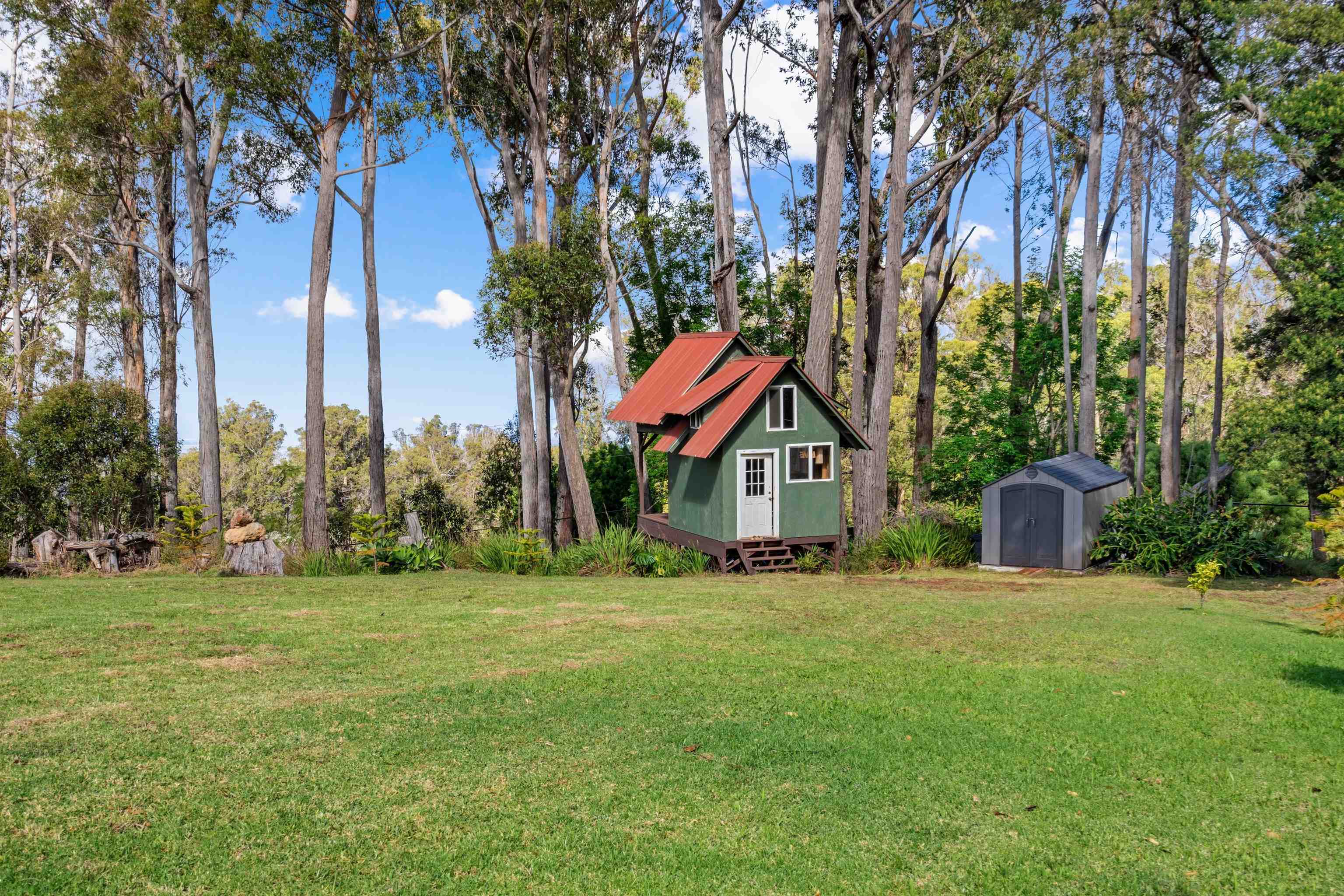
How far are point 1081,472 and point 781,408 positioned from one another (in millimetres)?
7410

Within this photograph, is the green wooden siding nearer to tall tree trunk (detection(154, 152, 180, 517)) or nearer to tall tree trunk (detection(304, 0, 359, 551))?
tall tree trunk (detection(304, 0, 359, 551))

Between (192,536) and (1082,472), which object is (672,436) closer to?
(1082,472)

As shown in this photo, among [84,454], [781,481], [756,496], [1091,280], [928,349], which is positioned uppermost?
[1091,280]

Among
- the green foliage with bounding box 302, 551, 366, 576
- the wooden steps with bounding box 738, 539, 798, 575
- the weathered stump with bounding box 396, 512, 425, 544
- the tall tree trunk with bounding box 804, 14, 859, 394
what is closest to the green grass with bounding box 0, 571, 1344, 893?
the green foliage with bounding box 302, 551, 366, 576

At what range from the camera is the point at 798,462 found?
17812 mm

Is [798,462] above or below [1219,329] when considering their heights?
below

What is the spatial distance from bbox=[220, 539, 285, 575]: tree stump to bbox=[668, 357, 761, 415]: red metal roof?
347 inches

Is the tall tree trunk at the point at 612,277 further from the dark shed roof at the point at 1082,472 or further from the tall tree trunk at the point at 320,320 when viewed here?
the dark shed roof at the point at 1082,472

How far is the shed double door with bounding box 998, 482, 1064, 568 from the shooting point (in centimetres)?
1800

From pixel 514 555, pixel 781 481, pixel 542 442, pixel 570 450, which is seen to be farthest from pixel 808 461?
pixel 542 442

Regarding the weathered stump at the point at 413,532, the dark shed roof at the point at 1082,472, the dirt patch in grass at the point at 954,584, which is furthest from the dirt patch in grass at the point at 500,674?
the dark shed roof at the point at 1082,472

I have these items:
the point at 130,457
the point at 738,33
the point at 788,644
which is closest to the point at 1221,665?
the point at 788,644

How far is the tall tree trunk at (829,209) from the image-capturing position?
19.5 meters

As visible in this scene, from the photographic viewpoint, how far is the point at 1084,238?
878 inches
